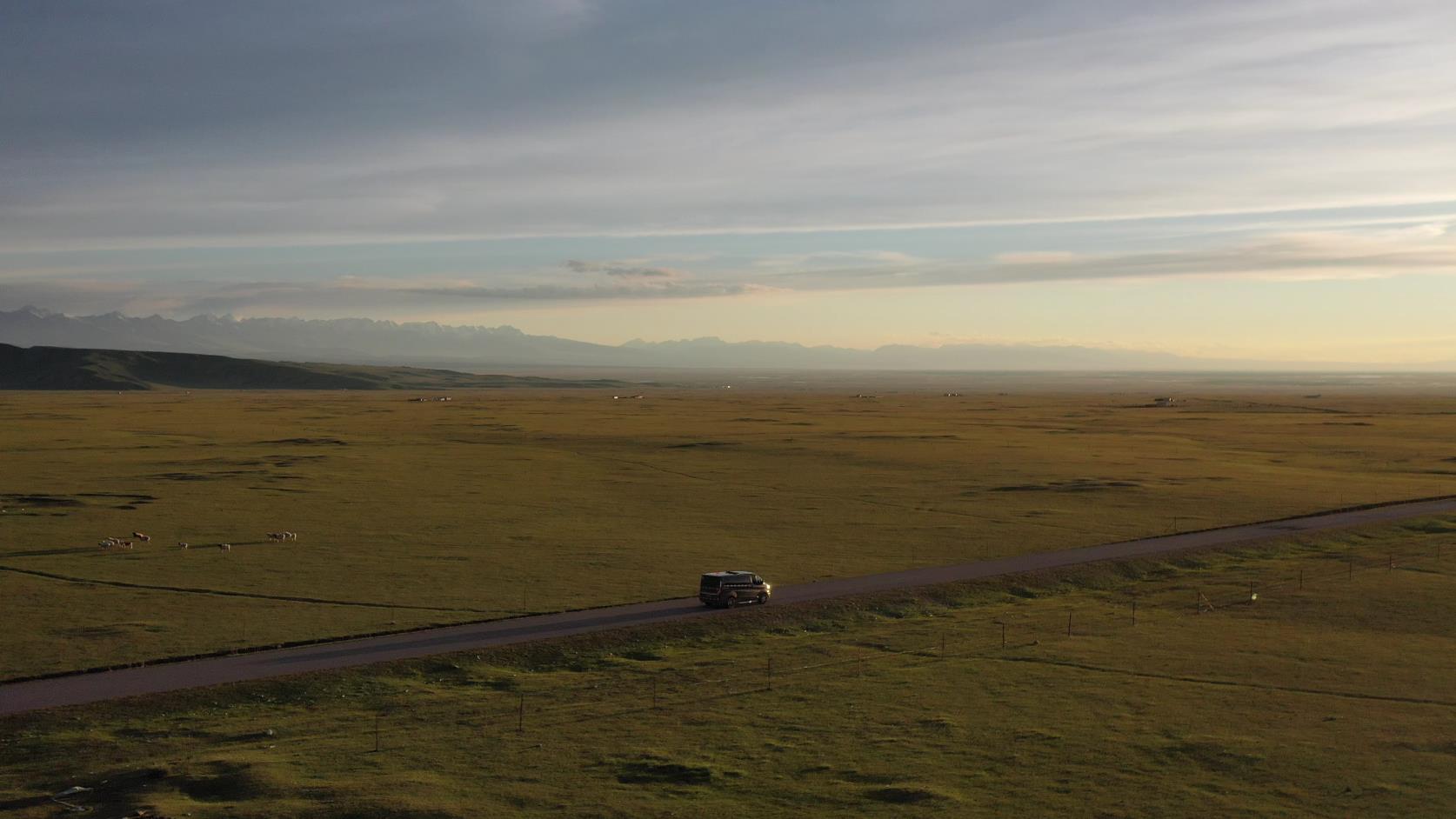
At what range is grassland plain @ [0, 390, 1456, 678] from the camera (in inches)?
1918

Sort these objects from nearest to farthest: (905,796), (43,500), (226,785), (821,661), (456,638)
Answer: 1. (226,785)
2. (905,796)
3. (821,661)
4. (456,638)
5. (43,500)

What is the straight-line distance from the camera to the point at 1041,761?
30859 mm

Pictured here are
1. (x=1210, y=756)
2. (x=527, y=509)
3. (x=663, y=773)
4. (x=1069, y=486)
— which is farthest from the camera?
(x=1069, y=486)

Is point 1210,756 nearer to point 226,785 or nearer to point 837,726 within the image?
point 837,726

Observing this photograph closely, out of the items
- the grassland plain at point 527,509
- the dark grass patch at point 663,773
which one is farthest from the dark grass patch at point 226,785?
the grassland plain at point 527,509

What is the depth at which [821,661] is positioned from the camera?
41.4 meters

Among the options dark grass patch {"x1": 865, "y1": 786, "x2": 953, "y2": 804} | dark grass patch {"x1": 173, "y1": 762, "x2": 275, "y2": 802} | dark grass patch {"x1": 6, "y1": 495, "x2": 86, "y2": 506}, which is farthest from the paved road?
dark grass patch {"x1": 6, "y1": 495, "x2": 86, "y2": 506}

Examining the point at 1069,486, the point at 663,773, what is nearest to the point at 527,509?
the point at 1069,486

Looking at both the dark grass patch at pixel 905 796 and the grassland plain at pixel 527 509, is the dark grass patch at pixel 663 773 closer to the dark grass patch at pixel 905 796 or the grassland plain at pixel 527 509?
the dark grass patch at pixel 905 796

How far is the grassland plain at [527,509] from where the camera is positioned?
160 feet

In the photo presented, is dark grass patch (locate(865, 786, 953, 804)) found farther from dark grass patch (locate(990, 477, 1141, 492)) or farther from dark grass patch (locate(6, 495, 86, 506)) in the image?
dark grass patch (locate(6, 495, 86, 506))

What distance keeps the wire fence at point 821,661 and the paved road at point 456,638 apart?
12.1ft

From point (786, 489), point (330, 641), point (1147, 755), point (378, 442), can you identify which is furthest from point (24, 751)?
point (378, 442)

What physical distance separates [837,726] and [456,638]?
1630 centimetres
